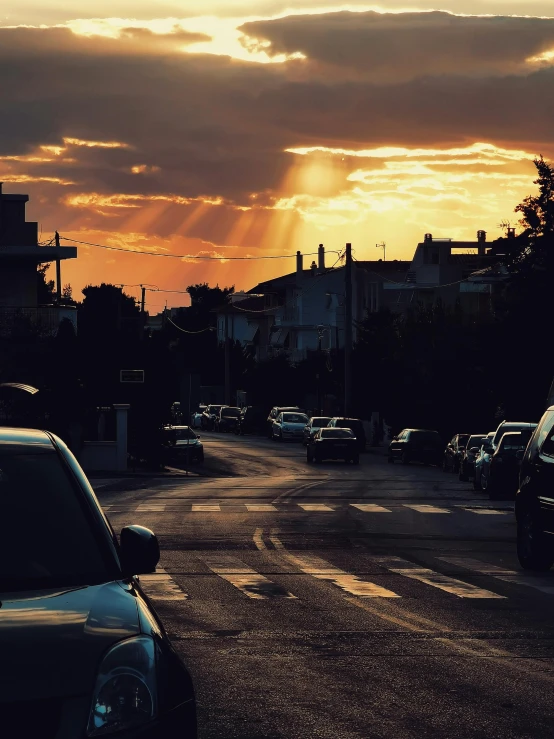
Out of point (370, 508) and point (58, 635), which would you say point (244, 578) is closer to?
point (58, 635)

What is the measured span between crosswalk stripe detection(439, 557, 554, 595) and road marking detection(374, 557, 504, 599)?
60 cm

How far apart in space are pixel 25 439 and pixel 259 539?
14.1 meters

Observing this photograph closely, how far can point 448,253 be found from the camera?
105438 millimetres

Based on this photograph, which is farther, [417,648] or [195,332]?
[195,332]

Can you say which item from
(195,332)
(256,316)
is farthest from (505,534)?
(195,332)

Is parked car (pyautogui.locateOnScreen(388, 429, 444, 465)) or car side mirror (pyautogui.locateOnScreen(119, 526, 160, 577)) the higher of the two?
car side mirror (pyautogui.locateOnScreen(119, 526, 160, 577))

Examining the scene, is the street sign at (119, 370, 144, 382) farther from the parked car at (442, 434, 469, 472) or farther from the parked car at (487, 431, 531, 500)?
the parked car at (487, 431, 531, 500)

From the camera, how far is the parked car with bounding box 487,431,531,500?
110 feet

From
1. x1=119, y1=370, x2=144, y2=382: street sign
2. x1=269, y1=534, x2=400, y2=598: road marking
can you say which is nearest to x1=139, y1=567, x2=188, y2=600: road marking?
x1=269, y1=534, x2=400, y2=598: road marking

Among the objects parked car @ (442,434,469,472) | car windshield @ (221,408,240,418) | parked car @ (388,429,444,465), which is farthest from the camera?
car windshield @ (221,408,240,418)

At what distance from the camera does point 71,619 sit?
516 centimetres

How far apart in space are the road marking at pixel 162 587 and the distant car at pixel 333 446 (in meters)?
42.0

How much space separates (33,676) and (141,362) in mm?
46339

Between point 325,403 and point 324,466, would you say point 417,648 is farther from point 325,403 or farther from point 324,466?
point 325,403
